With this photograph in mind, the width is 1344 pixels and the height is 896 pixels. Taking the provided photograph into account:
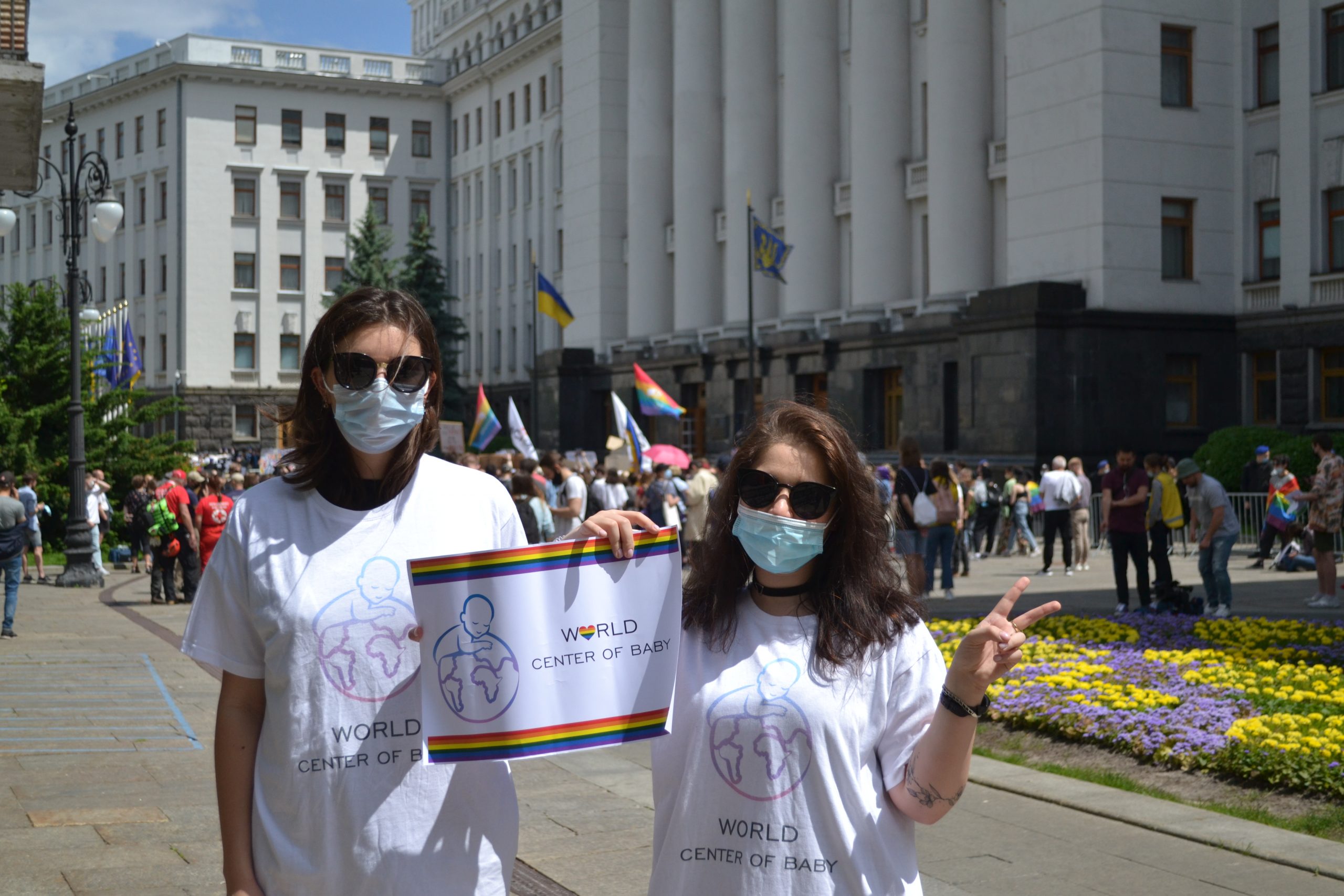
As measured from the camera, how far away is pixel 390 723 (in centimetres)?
302

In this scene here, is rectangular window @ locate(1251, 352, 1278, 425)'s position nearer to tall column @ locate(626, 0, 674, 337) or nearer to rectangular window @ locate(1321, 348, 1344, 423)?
rectangular window @ locate(1321, 348, 1344, 423)

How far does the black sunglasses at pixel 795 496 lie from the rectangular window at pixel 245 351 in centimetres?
7715

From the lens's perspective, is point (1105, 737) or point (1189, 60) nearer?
point (1105, 737)

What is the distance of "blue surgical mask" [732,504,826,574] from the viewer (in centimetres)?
314

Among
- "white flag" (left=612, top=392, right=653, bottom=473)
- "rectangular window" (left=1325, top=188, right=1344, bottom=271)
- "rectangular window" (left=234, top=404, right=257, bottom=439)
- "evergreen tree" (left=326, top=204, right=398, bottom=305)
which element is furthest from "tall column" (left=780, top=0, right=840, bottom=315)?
"rectangular window" (left=234, top=404, right=257, bottom=439)

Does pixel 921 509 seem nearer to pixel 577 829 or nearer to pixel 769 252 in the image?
pixel 577 829

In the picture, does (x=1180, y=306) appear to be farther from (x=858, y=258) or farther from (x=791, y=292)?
(x=791, y=292)

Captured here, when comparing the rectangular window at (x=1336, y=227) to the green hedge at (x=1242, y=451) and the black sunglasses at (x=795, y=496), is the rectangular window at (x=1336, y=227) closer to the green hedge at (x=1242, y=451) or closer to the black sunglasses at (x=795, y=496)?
the green hedge at (x=1242, y=451)

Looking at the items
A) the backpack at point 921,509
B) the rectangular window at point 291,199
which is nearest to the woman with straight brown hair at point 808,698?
the backpack at point 921,509

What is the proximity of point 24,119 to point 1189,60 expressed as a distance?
3138 cm

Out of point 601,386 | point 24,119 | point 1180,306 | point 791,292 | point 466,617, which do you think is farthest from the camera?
point 601,386

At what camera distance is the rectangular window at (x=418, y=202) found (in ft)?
264

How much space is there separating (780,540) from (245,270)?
78365 mm

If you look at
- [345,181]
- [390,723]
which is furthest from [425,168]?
[390,723]
